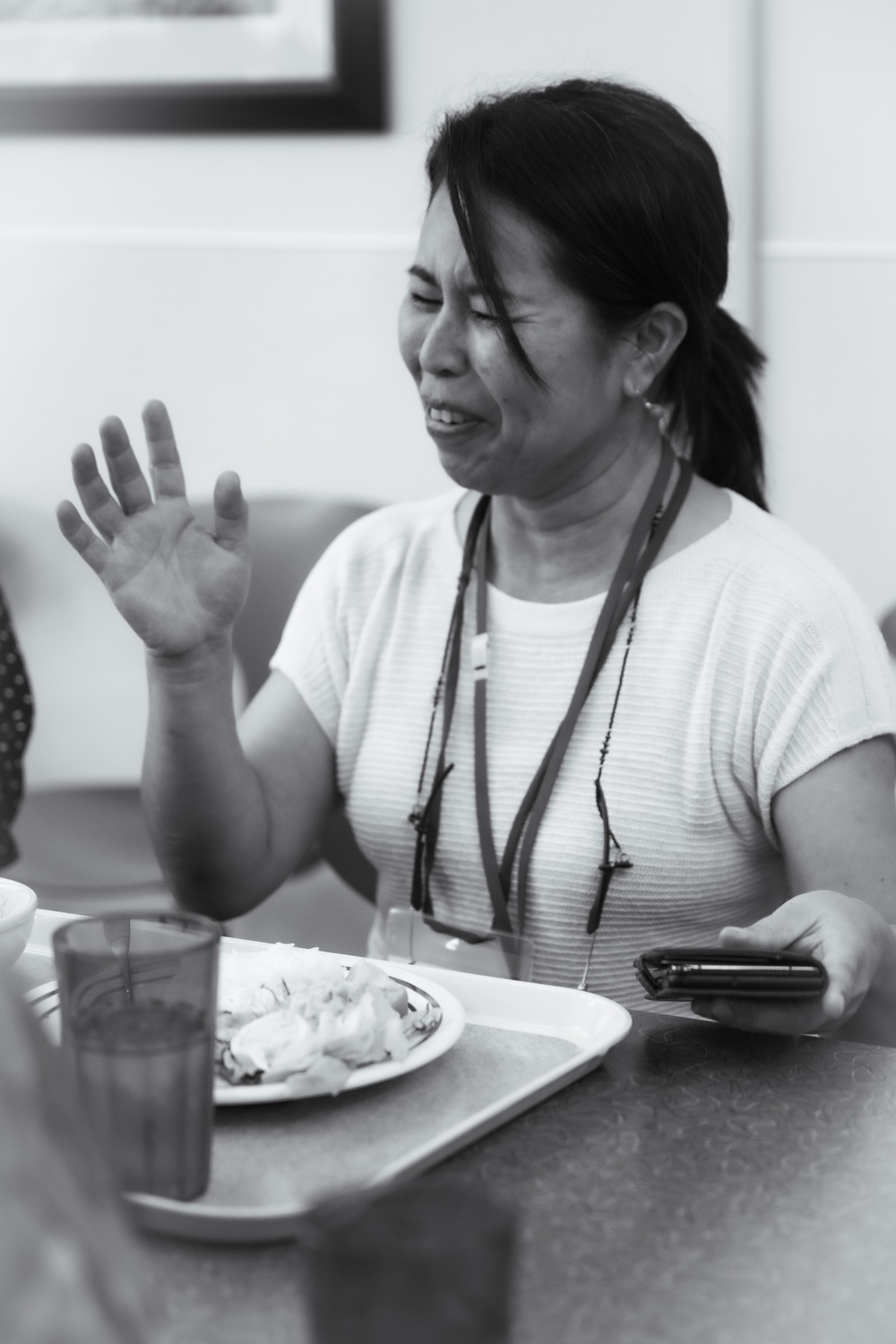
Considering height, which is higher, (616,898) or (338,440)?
(338,440)

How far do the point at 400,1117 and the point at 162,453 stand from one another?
2.40 ft

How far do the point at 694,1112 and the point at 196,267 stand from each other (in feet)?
7.01

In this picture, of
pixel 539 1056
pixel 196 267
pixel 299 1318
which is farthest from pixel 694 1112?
pixel 196 267

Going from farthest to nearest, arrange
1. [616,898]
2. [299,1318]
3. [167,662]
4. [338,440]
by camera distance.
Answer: [338,440] → [616,898] → [167,662] → [299,1318]

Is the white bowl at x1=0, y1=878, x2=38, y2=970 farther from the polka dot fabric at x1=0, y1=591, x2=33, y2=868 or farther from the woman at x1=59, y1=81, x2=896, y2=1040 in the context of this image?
the polka dot fabric at x1=0, y1=591, x2=33, y2=868

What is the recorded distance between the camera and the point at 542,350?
4.90ft

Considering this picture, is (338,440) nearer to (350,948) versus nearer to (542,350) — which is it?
(350,948)

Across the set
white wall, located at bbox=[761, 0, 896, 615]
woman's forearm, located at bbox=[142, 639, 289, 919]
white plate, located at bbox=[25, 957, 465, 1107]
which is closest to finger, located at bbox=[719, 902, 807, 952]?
white plate, located at bbox=[25, 957, 465, 1107]

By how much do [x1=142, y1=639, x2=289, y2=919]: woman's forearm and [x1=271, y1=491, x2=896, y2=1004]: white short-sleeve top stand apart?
156 mm

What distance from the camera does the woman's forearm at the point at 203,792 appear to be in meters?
1.35

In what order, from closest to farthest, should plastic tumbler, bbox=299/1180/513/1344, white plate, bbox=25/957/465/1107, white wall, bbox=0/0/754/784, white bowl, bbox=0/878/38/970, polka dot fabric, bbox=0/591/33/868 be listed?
plastic tumbler, bbox=299/1180/513/1344
white plate, bbox=25/957/465/1107
white bowl, bbox=0/878/38/970
polka dot fabric, bbox=0/591/33/868
white wall, bbox=0/0/754/784

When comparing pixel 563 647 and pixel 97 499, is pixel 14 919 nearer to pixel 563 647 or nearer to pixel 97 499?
pixel 97 499

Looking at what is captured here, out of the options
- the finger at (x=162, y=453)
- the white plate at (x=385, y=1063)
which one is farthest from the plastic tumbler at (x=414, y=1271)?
the finger at (x=162, y=453)

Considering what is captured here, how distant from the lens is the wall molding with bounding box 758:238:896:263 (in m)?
2.41
